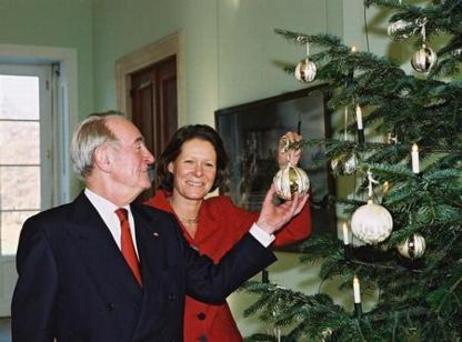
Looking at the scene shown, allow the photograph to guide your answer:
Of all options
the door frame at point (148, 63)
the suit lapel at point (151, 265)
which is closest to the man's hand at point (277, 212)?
the suit lapel at point (151, 265)

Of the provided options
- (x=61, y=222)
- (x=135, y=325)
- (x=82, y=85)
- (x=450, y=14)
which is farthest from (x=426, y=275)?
(x=82, y=85)

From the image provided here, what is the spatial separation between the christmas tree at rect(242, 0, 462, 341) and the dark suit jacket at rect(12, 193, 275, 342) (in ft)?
0.76

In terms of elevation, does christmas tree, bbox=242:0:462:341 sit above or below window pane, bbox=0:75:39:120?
below

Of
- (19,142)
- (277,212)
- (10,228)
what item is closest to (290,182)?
(277,212)

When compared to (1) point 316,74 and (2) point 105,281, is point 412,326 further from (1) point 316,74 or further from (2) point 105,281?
(2) point 105,281

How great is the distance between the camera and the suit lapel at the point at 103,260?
1825 millimetres

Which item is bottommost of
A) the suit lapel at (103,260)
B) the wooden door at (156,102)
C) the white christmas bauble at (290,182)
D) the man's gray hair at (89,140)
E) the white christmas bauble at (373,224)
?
the suit lapel at (103,260)

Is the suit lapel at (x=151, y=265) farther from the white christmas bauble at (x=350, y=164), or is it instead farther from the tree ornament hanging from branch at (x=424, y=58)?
the tree ornament hanging from branch at (x=424, y=58)

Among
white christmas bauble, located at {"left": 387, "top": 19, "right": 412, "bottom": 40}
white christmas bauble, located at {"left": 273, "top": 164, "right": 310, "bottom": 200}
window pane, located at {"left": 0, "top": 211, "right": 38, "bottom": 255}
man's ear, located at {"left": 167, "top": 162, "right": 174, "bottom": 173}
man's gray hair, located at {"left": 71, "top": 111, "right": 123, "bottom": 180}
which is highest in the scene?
white christmas bauble, located at {"left": 387, "top": 19, "right": 412, "bottom": 40}

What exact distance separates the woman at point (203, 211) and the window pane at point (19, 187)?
4991 mm

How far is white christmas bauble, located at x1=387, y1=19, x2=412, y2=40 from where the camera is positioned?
A: 5.38 ft

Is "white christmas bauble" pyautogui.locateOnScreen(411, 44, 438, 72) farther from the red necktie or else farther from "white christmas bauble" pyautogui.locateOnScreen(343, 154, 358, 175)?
the red necktie

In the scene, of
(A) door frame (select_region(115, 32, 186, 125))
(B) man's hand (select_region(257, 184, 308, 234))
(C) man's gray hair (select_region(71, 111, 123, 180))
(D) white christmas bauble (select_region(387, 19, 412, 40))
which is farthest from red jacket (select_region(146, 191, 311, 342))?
(A) door frame (select_region(115, 32, 186, 125))

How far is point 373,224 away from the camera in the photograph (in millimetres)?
1336
